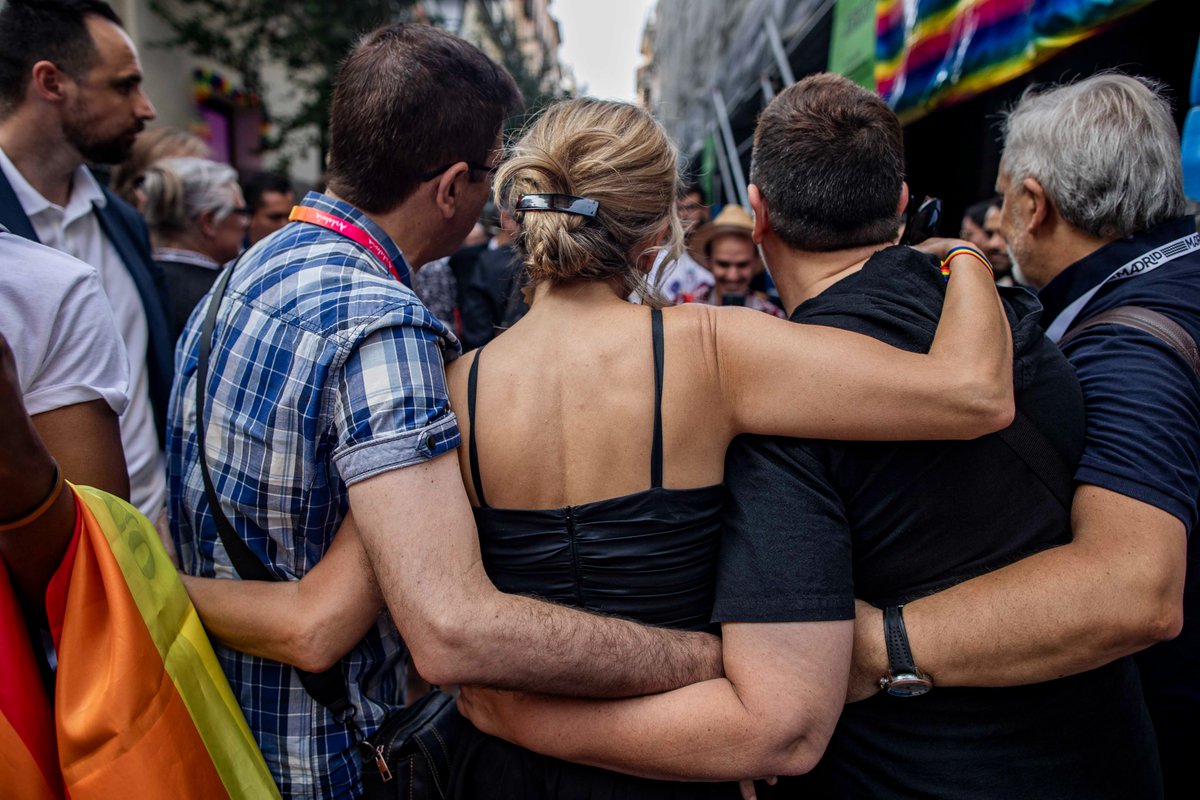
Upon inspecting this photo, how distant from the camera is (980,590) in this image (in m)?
1.39

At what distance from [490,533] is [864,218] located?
3.04ft

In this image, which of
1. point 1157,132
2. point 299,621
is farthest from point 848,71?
point 299,621

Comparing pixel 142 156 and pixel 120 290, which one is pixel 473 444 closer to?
pixel 120 290

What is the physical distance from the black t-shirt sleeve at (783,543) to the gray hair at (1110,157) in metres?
1.05

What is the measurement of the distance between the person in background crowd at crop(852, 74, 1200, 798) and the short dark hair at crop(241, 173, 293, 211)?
442 centimetres

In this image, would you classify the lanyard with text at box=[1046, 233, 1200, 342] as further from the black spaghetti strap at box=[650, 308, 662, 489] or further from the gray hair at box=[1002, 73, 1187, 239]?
the black spaghetti strap at box=[650, 308, 662, 489]

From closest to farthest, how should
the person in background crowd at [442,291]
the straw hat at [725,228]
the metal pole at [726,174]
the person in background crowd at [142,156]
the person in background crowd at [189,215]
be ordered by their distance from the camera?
the person in background crowd at [189,215]
the person in background crowd at [142,156]
the straw hat at [725,228]
the person in background crowd at [442,291]
the metal pole at [726,174]

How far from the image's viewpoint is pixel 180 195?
→ 137 inches

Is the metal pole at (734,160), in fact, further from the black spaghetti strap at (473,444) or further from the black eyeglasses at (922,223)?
the black spaghetti strap at (473,444)

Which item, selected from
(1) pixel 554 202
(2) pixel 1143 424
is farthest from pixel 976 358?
(1) pixel 554 202

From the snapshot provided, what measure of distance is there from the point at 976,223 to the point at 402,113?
13.5 feet

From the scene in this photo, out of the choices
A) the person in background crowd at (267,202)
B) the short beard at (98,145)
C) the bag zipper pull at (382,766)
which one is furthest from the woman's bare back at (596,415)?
the person in background crowd at (267,202)

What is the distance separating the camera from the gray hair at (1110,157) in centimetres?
176

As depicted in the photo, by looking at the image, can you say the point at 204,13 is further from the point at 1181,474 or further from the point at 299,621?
the point at 1181,474
